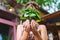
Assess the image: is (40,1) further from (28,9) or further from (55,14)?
(28,9)

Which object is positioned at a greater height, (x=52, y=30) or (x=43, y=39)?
(x=52, y=30)

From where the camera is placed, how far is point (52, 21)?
187cm

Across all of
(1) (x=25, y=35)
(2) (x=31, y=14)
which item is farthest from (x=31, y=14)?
(1) (x=25, y=35)

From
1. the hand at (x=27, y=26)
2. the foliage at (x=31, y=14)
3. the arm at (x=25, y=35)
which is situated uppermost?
the foliage at (x=31, y=14)

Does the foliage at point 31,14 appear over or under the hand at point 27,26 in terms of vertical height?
over

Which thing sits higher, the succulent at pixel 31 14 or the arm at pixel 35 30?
the succulent at pixel 31 14

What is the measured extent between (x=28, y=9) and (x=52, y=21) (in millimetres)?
1002

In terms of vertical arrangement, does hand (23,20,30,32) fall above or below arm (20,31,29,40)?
above

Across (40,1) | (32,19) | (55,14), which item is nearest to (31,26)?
(32,19)

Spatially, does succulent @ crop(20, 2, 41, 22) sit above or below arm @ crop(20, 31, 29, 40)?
above

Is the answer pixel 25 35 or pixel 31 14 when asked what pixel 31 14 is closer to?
pixel 31 14

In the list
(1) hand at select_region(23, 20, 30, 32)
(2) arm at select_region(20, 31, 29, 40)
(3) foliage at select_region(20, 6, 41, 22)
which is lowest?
(2) arm at select_region(20, 31, 29, 40)

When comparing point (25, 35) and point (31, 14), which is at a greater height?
point (31, 14)

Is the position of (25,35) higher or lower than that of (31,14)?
lower
